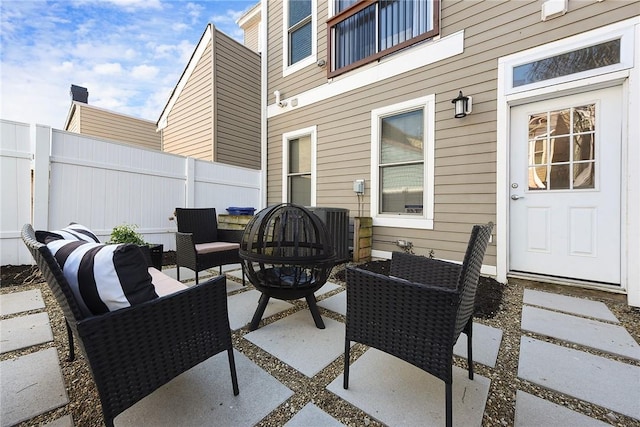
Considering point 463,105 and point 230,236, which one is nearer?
point 463,105

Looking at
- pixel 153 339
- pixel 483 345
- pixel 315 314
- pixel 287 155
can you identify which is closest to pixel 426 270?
pixel 483 345

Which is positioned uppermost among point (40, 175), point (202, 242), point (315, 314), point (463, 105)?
point (463, 105)

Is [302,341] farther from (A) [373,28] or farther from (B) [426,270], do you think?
(A) [373,28]

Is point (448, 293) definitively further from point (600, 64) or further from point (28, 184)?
point (28, 184)

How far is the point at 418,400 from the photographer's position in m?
1.30

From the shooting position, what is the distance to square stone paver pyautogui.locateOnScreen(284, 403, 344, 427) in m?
1.15

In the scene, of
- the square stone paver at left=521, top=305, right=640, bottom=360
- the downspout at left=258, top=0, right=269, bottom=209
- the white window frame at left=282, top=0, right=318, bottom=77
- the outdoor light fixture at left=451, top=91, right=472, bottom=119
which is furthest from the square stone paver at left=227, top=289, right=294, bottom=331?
the white window frame at left=282, top=0, right=318, bottom=77

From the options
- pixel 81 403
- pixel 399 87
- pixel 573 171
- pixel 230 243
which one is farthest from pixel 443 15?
pixel 81 403

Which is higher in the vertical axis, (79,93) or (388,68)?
(79,93)

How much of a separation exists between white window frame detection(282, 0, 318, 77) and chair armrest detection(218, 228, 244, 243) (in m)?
3.65

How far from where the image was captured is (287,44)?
555 cm

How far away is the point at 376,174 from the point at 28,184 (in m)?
4.80

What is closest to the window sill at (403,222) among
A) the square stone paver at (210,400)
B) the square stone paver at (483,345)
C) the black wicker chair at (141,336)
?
the square stone paver at (483,345)

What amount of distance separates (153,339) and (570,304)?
343 centimetres
